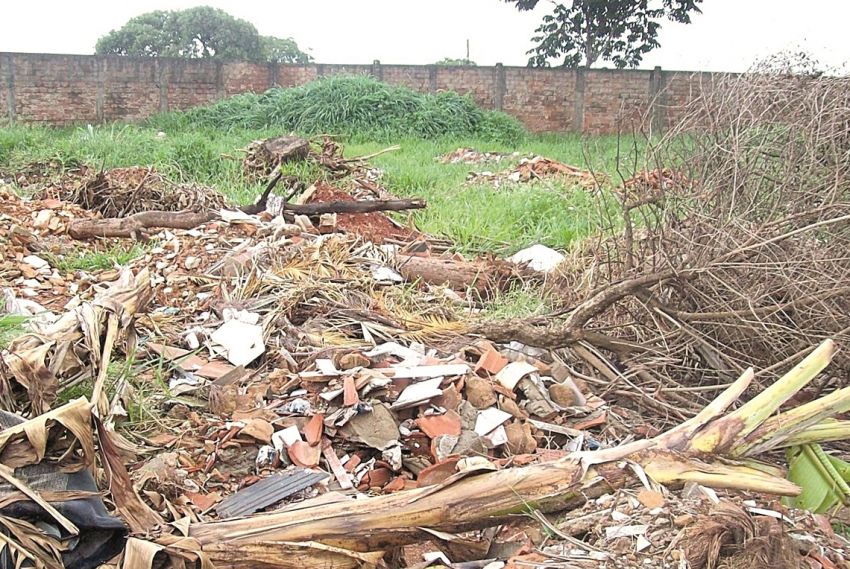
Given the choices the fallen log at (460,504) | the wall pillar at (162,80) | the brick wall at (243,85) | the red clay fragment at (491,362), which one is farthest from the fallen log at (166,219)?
the wall pillar at (162,80)

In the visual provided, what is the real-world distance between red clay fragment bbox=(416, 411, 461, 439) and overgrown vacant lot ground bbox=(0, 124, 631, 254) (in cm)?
245

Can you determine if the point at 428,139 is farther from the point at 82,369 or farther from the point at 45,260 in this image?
the point at 82,369

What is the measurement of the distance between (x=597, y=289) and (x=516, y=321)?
1.48ft

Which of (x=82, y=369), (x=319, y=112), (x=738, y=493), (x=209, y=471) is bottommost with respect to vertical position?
(x=209, y=471)

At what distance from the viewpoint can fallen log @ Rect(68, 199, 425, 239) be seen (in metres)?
5.93

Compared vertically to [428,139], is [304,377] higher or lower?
lower

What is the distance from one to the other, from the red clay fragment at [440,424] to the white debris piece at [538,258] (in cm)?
231

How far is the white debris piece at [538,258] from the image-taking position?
5.33 meters

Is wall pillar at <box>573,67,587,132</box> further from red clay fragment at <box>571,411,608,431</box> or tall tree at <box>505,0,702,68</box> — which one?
red clay fragment at <box>571,411,608,431</box>

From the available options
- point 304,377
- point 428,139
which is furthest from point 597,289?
point 428,139

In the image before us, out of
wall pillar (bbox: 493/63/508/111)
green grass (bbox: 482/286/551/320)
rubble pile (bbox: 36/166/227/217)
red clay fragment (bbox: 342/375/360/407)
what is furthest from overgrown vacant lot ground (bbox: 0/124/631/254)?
wall pillar (bbox: 493/63/508/111)

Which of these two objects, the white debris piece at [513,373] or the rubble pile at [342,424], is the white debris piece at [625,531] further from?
the white debris piece at [513,373]

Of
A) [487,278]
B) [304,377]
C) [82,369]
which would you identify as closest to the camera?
[82,369]

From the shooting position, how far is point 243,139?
11539mm
